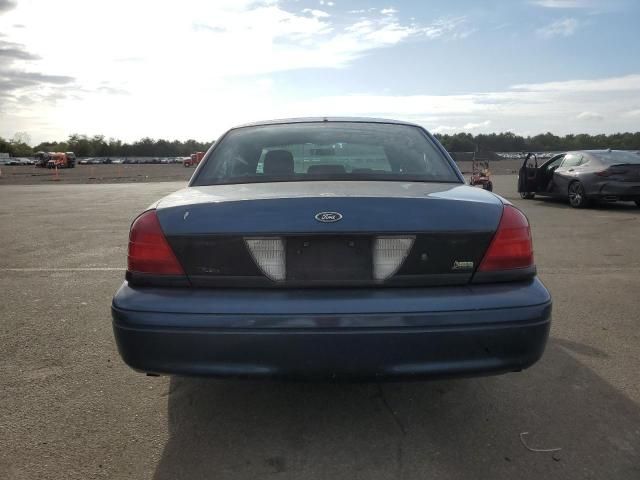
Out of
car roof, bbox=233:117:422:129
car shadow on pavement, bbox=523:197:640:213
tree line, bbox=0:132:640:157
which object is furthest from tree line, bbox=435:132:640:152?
car roof, bbox=233:117:422:129

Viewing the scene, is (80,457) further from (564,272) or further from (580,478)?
(564,272)

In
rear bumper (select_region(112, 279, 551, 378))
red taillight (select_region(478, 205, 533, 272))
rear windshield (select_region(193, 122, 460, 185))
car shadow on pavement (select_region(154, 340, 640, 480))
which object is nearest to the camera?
rear bumper (select_region(112, 279, 551, 378))

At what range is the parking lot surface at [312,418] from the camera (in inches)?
94.3

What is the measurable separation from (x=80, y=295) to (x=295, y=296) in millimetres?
3597

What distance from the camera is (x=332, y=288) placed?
2.39 meters

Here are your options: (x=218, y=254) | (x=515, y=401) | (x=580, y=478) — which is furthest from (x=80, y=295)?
(x=580, y=478)

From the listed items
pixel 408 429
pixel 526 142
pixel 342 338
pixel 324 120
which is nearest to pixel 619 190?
pixel 324 120

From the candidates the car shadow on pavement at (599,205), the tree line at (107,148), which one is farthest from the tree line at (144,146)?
the car shadow on pavement at (599,205)

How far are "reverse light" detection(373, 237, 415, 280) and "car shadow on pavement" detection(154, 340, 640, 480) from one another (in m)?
0.57

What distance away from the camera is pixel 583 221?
1027 cm

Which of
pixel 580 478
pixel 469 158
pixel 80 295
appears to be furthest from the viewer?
pixel 469 158

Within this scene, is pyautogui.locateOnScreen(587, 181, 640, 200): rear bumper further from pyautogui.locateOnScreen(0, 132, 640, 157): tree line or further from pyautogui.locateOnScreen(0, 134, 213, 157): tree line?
pyautogui.locateOnScreen(0, 134, 213, 157): tree line

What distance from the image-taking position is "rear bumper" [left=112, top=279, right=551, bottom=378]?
227 cm

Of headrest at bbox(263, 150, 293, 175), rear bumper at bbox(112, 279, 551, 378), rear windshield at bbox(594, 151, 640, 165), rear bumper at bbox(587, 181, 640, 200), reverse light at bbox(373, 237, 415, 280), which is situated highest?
headrest at bbox(263, 150, 293, 175)
